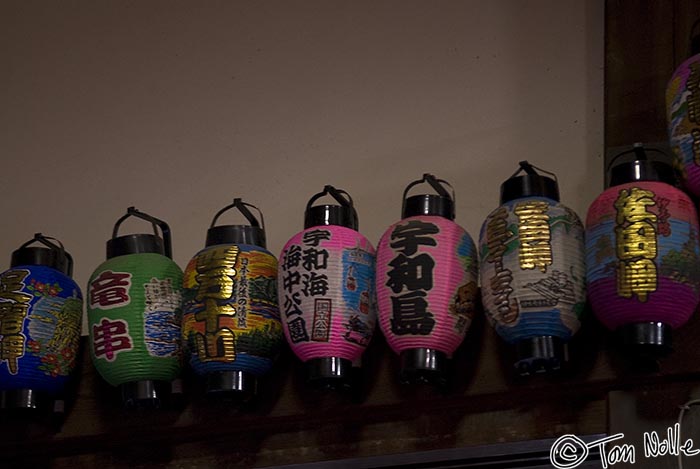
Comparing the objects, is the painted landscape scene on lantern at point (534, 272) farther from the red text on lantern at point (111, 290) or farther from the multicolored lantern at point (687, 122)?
the red text on lantern at point (111, 290)

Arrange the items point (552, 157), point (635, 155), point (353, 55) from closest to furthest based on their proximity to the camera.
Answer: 1. point (635, 155)
2. point (552, 157)
3. point (353, 55)

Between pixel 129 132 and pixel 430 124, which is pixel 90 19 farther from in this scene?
pixel 430 124

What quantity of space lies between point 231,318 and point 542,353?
0.40 metres

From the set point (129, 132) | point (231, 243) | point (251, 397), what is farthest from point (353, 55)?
point (251, 397)

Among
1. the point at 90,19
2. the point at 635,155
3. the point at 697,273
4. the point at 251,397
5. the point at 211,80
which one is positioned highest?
the point at 90,19

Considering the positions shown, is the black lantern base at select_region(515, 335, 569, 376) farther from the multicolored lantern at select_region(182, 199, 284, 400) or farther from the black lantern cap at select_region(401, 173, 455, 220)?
the multicolored lantern at select_region(182, 199, 284, 400)

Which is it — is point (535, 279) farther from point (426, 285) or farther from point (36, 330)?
point (36, 330)

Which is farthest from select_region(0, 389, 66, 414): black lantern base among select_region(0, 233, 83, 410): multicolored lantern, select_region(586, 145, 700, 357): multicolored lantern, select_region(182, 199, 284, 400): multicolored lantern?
select_region(586, 145, 700, 357): multicolored lantern

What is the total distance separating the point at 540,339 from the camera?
1.41m

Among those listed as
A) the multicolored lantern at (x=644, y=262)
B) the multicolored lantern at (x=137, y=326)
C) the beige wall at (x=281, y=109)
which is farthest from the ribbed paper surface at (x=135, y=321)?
the multicolored lantern at (x=644, y=262)

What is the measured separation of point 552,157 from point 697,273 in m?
0.54

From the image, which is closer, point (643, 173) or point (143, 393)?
point (643, 173)

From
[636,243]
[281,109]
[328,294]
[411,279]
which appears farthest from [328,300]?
[281,109]

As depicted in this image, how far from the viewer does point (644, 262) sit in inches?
53.6
